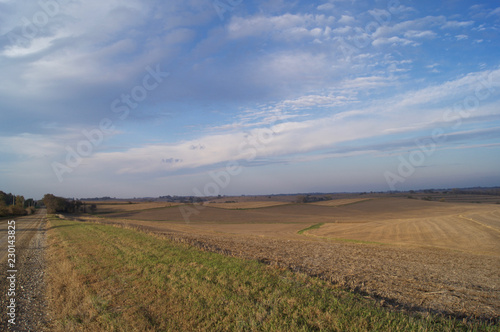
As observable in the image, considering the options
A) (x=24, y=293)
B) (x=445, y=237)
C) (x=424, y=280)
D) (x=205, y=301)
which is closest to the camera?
(x=205, y=301)

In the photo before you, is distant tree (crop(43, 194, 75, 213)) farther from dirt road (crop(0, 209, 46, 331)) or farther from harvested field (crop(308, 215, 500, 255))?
harvested field (crop(308, 215, 500, 255))

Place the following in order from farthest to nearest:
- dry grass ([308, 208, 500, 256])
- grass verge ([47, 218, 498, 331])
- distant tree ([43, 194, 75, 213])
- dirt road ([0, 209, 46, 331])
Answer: distant tree ([43, 194, 75, 213])
dry grass ([308, 208, 500, 256])
dirt road ([0, 209, 46, 331])
grass verge ([47, 218, 498, 331])

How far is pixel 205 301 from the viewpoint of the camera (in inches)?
281

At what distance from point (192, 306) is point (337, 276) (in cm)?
603

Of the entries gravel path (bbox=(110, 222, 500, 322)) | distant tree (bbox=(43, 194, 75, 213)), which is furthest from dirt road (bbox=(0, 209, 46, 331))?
distant tree (bbox=(43, 194, 75, 213))

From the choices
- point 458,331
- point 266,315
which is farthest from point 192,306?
point 458,331

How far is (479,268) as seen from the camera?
47.8 ft

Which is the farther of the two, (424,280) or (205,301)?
(424,280)

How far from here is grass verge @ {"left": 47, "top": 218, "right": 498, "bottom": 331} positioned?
5.77 m

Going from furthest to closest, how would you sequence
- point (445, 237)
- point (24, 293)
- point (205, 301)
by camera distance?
point (445, 237) < point (24, 293) < point (205, 301)

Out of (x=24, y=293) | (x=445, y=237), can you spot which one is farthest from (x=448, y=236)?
(x=24, y=293)

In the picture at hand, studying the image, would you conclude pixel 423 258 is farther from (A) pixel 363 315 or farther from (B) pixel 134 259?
(B) pixel 134 259

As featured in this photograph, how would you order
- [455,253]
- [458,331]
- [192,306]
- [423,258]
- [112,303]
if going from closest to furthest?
[458,331], [192,306], [112,303], [423,258], [455,253]

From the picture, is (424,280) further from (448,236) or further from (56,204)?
(56,204)
